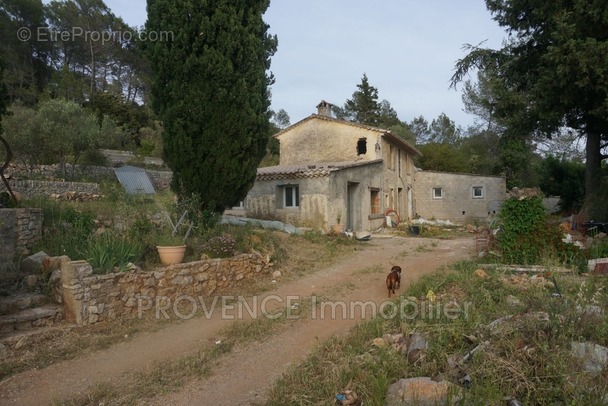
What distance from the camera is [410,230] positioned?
17766mm

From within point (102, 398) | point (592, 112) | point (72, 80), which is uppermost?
point (72, 80)

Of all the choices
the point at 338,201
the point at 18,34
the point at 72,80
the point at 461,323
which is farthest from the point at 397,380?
the point at 18,34

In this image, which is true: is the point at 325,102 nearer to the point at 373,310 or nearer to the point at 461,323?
the point at 373,310

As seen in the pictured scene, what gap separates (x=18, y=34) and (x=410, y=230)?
3537 cm

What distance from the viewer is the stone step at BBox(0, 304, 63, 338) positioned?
530cm

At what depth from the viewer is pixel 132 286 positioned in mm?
6469

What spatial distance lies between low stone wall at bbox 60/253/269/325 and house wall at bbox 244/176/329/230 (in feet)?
25.6

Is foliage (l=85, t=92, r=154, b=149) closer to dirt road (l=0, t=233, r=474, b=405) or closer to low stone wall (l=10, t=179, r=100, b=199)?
low stone wall (l=10, t=179, r=100, b=199)

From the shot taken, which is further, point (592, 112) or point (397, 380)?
point (592, 112)

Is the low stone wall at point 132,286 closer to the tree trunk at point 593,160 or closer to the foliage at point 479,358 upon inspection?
the foliage at point 479,358

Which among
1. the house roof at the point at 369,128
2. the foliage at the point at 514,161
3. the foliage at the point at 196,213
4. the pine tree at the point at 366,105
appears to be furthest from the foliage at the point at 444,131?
the foliage at the point at 196,213

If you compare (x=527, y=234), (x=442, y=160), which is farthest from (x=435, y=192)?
(x=527, y=234)

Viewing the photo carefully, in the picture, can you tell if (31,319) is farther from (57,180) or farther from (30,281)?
(57,180)

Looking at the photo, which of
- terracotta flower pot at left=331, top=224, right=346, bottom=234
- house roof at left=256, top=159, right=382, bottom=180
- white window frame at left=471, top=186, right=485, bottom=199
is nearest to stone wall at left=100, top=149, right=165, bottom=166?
house roof at left=256, top=159, right=382, bottom=180
